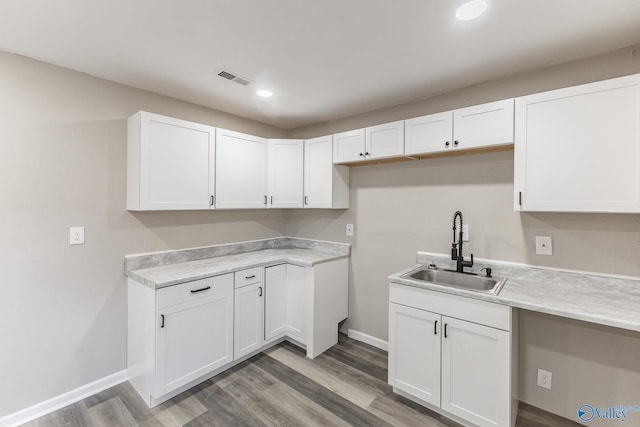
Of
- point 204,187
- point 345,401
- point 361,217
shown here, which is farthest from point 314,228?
point 345,401

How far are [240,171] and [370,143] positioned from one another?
4.39 feet

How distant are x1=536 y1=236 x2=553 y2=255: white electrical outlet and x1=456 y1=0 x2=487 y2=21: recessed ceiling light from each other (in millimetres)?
1549

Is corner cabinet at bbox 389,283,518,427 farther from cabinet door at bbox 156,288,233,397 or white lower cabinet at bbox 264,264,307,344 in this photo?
cabinet door at bbox 156,288,233,397

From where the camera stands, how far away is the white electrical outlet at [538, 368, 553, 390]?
1978mm

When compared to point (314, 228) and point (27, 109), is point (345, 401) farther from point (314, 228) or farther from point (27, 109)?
point (27, 109)

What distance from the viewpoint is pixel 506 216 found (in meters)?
2.17

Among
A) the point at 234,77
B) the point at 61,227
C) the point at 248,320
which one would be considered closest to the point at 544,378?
the point at 248,320

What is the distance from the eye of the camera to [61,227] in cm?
204

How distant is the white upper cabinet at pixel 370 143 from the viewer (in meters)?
2.47

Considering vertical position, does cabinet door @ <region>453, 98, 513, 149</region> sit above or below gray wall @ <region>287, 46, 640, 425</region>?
above

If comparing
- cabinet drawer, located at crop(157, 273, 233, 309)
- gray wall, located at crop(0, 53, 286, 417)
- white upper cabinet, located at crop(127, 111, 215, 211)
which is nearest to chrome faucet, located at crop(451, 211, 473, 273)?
cabinet drawer, located at crop(157, 273, 233, 309)

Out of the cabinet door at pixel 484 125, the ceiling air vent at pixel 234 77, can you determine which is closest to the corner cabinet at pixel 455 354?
the cabinet door at pixel 484 125

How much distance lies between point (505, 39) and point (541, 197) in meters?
1.00

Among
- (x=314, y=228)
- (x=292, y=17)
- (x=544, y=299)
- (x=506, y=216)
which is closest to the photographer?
(x=292, y=17)
